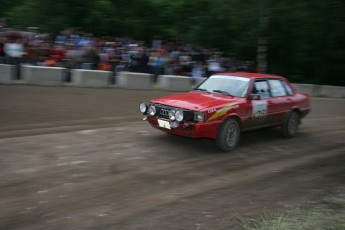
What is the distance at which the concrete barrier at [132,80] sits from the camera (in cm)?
1583

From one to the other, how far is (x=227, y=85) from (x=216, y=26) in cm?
1600

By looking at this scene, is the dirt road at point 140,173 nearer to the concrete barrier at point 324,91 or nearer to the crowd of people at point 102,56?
the crowd of people at point 102,56

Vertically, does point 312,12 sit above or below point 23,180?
above

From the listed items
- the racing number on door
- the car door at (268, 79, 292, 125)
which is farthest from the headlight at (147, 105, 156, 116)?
the car door at (268, 79, 292, 125)

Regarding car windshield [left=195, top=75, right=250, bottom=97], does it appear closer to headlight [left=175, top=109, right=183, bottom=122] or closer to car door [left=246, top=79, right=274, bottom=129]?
car door [left=246, top=79, right=274, bottom=129]

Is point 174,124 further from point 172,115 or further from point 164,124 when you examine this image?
point 164,124

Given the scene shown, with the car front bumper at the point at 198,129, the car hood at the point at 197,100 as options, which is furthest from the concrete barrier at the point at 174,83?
the car front bumper at the point at 198,129

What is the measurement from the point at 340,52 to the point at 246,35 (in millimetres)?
5100

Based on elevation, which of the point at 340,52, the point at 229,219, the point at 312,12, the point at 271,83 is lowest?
the point at 229,219

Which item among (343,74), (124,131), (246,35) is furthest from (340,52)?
(124,131)

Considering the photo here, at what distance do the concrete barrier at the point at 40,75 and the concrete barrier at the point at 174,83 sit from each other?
408cm

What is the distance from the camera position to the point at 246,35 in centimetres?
2298

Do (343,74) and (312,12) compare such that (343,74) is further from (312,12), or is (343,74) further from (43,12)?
(43,12)

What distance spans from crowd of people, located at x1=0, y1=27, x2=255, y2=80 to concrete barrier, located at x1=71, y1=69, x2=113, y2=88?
3.19 feet
